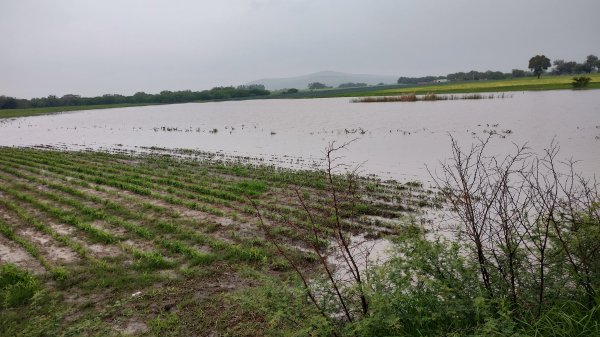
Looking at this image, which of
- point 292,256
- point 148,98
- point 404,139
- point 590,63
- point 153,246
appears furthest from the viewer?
point 148,98

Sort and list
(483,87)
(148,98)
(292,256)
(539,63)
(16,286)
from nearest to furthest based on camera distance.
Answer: (16,286), (292,256), (483,87), (539,63), (148,98)

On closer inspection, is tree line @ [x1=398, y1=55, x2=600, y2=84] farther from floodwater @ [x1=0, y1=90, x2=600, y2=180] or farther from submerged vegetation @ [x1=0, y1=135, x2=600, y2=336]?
submerged vegetation @ [x1=0, y1=135, x2=600, y2=336]

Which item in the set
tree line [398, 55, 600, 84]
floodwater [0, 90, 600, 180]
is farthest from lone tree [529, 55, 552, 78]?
floodwater [0, 90, 600, 180]

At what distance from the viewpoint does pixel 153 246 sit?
10.1 m

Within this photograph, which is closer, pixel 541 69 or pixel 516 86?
pixel 516 86

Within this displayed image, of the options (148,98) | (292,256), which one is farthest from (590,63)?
(148,98)

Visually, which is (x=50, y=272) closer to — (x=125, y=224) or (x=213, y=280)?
(x=125, y=224)

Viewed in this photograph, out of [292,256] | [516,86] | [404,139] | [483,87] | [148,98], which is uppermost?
[148,98]

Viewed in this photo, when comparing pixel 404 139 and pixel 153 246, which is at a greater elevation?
pixel 404 139

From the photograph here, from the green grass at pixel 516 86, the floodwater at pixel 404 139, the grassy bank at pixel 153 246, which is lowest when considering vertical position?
the grassy bank at pixel 153 246

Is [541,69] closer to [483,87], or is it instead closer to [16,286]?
[483,87]

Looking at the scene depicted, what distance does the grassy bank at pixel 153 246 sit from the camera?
22.0 feet

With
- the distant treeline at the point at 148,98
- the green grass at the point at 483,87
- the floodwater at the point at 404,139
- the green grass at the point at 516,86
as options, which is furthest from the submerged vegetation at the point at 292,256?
the distant treeline at the point at 148,98

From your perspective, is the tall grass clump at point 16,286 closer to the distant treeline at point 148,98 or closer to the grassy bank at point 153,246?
the grassy bank at point 153,246
